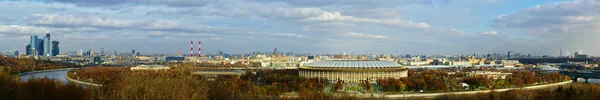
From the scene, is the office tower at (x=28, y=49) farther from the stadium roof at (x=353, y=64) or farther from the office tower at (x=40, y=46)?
the stadium roof at (x=353, y=64)

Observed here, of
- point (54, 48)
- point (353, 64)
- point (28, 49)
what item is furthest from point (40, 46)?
point (353, 64)

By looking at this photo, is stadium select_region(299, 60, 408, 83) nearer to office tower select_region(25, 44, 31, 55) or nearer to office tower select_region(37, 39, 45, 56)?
office tower select_region(25, 44, 31, 55)

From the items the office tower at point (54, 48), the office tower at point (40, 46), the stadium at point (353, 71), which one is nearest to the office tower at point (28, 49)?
the office tower at point (40, 46)

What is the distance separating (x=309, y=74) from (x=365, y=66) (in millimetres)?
4272

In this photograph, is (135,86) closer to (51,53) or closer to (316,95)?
(316,95)

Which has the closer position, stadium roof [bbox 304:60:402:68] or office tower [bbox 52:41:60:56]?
stadium roof [bbox 304:60:402:68]

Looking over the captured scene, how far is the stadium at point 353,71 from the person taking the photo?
39.6 meters

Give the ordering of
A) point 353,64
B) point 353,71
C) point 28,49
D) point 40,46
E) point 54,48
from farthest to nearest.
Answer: point 54,48, point 40,46, point 28,49, point 353,64, point 353,71

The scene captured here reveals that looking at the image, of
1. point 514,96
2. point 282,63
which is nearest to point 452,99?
point 514,96

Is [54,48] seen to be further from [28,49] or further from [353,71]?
[353,71]

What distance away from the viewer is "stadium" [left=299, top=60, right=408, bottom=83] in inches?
1558

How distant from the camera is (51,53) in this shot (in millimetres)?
158125

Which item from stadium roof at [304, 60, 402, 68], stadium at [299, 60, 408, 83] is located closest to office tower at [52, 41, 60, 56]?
stadium roof at [304, 60, 402, 68]

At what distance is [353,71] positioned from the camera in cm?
3925
